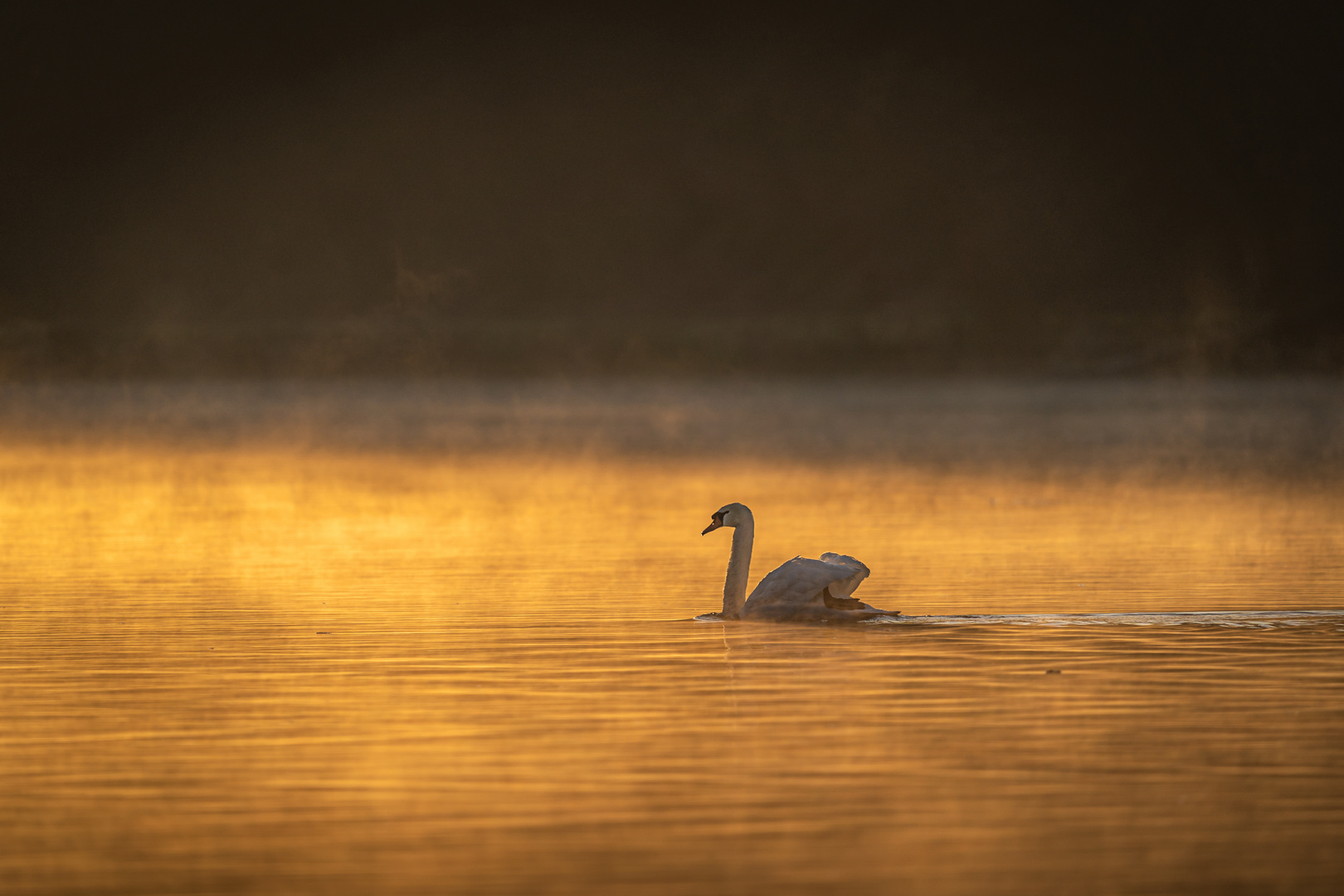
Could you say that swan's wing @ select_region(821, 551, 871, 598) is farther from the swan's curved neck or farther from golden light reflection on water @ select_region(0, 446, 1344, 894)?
the swan's curved neck

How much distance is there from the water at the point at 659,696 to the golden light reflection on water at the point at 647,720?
26mm

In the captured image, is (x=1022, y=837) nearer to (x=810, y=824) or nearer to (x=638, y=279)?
(x=810, y=824)

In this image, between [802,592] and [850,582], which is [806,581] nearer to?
[802,592]

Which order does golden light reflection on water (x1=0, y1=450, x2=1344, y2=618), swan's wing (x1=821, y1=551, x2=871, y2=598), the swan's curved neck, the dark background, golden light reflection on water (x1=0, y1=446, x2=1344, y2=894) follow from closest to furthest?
golden light reflection on water (x1=0, y1=446, x2=1344, y2=894), swan's wing (x1=821, y1=551, x2=871, y2=598), the swan's curved neck, golden light reflection on water (x1=0, y1=450, x2=1344, y2=618), the dark background

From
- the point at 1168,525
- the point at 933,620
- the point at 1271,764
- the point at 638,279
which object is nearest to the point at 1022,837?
the point at 1271,764

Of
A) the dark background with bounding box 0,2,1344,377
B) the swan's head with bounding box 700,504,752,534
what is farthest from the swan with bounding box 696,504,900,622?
the dark background with bounding box 0,2,1344,377

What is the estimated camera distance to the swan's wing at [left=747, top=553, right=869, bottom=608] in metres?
11.1

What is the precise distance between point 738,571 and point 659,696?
8.90 ft

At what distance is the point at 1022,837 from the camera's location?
666 centimetres

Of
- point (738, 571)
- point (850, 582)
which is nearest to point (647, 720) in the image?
point (850, 582)

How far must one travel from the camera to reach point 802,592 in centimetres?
1127

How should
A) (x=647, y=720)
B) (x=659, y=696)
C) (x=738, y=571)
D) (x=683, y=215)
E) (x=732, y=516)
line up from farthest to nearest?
(x=683, y=215)
(x=732, y=516)
(x=738, y=571)
(x=659, y=696)
(x=647, y=720)

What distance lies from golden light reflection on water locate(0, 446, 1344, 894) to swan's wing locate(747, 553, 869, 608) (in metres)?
0.25


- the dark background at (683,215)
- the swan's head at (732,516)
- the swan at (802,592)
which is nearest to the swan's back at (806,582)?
the swan at (802,592)
